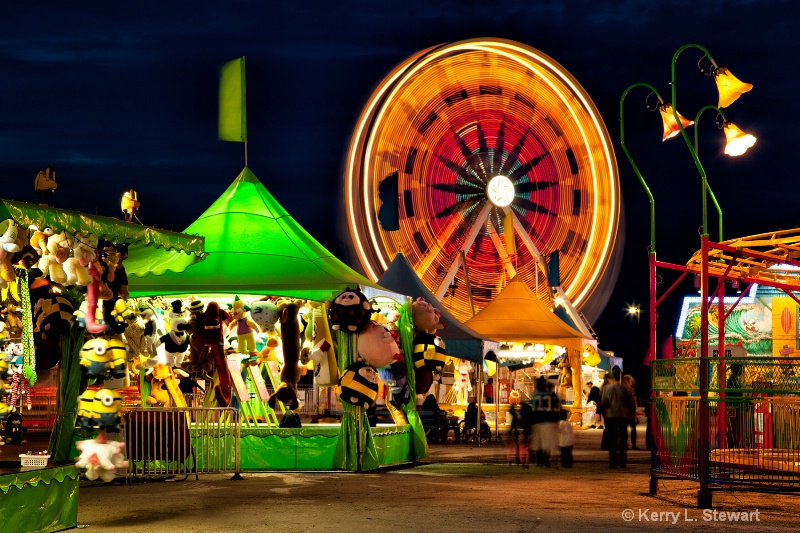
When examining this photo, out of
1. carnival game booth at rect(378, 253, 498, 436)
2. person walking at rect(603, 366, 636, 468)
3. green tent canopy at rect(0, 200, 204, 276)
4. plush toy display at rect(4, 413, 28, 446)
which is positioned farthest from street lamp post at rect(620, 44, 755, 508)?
plush toy display at rect(4, 413, 28, 446)

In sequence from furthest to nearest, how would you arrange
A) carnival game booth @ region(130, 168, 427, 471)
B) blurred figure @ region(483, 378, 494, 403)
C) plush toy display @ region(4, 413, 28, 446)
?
1. blurred figure @ region(483, 378, 494, 403)
2. plush toy display @ region(4, 413, 28, 446)
3. carnival game booth @ region(130, 168, 427, 471)

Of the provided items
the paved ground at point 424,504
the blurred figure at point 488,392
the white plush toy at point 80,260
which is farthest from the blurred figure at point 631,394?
the blurred figure at point 488,392

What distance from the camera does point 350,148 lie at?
102 ft

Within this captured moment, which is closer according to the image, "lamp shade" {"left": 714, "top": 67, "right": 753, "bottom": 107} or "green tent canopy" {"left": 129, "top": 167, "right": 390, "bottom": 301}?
"lamp shade" {"left": 714, "top": 67, "right": 753, "bottom": 107}

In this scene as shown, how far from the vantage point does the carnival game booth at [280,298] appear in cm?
1625

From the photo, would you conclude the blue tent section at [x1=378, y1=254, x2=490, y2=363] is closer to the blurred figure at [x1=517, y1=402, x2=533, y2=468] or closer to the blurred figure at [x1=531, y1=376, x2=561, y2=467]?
the blurred figure at [x1=517, y1=402, x2=533, y2=468]

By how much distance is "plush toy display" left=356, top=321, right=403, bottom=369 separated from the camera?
53.0 feet

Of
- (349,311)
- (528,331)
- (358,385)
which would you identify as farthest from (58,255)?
(528,331)

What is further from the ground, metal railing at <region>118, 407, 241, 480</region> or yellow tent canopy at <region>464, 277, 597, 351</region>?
yellow tent canopy at <region>464, 277, 597, 351</region>

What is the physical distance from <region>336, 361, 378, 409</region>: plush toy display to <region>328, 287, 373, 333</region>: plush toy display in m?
0.49

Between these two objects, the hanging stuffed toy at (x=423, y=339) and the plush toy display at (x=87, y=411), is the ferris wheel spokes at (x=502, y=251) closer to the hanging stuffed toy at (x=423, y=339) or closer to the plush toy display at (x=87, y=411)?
the hanging stuffed toy at (x=423, y=339)

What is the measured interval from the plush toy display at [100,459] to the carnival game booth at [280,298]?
498cm

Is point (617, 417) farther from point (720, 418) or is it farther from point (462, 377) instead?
point (462, 377)

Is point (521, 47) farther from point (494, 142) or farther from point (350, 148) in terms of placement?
point (350, 148)
